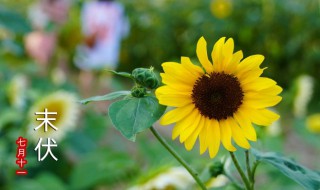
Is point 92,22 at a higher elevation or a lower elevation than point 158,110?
higher

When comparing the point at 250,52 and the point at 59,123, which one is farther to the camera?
the point at 250,52

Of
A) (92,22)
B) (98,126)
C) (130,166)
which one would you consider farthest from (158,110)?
(92,22)

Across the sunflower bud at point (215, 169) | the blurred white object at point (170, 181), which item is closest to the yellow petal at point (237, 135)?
the sunflower bud at point (215, 169)

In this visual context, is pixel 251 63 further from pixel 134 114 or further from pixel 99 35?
pixel 99 35

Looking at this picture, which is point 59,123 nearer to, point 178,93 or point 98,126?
point 98,126

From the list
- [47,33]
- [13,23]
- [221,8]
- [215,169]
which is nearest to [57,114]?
[13,23]

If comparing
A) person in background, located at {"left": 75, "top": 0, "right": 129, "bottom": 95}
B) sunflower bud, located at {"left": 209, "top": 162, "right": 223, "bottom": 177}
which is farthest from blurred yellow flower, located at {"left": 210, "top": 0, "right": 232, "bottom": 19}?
sunflower bud, located at {"left": 209, "top": 162, "right": 223, "bottom": 177}

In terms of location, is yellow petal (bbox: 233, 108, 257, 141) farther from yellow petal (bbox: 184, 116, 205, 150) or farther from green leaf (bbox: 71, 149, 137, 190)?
green leaf (bbox: 71, 149, 137, 190)

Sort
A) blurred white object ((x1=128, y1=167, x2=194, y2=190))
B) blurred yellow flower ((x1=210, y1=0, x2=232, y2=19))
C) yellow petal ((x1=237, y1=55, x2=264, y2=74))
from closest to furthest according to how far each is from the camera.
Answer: yellow petal ((x1=237, y1=55, x2=264, y2=74)) < blurred white object ((x1=128, y1=167, x2=194, y2=190)) < blurred yellow flower ((x1=210, y1=0, x2=232, y2=19))
